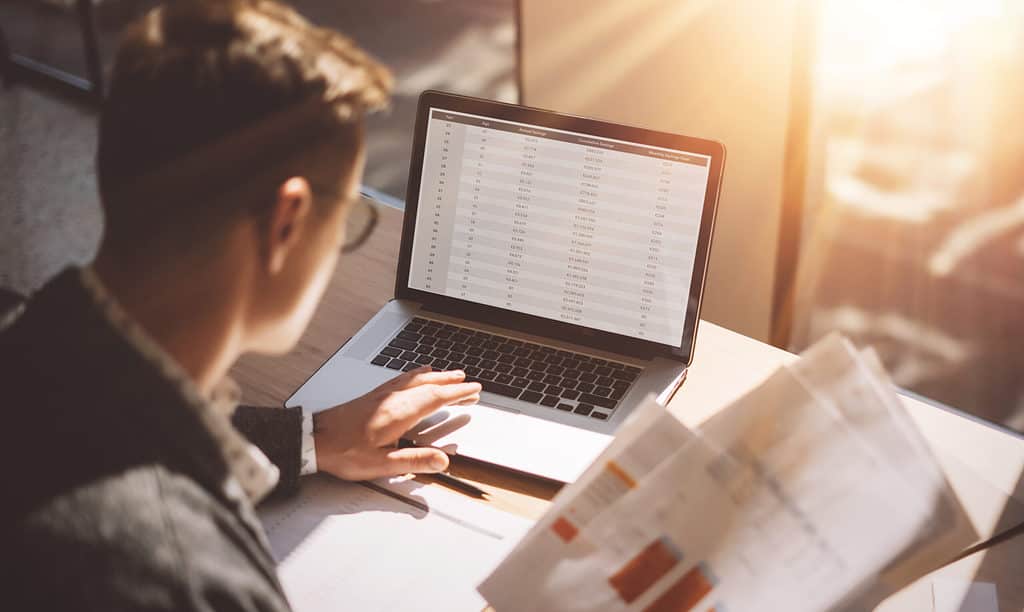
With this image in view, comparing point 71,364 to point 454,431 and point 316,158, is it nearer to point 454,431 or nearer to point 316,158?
point 316,158

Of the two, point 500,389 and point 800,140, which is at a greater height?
point 800,140

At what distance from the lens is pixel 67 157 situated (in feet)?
9.49

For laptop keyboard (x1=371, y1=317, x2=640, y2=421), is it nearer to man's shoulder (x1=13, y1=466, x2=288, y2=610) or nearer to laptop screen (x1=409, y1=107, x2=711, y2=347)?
laptop screen (x1=409, y1=107, x2=711, y2=347)

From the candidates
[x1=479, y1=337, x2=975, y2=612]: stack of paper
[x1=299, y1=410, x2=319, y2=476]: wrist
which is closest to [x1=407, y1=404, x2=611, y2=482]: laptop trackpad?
[x1=299, y1=410, x2=319, y2=476]: wrist

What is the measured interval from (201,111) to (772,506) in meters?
0.48

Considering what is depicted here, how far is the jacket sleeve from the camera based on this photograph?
899mm

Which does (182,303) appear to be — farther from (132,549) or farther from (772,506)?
(772,506)

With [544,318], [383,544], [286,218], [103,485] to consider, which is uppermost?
[286,218]

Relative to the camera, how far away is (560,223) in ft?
3.53

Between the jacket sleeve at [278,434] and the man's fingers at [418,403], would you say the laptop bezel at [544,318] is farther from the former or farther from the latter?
→ the jacket sleeve at [278,434]

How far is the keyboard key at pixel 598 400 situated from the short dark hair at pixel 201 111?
49cm

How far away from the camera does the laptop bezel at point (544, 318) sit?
3.34ft

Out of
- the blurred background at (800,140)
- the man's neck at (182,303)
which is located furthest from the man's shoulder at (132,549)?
the blurred background at (800,140)

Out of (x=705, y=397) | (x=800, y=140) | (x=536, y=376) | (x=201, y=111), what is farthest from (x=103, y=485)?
(x=800, y=140)
